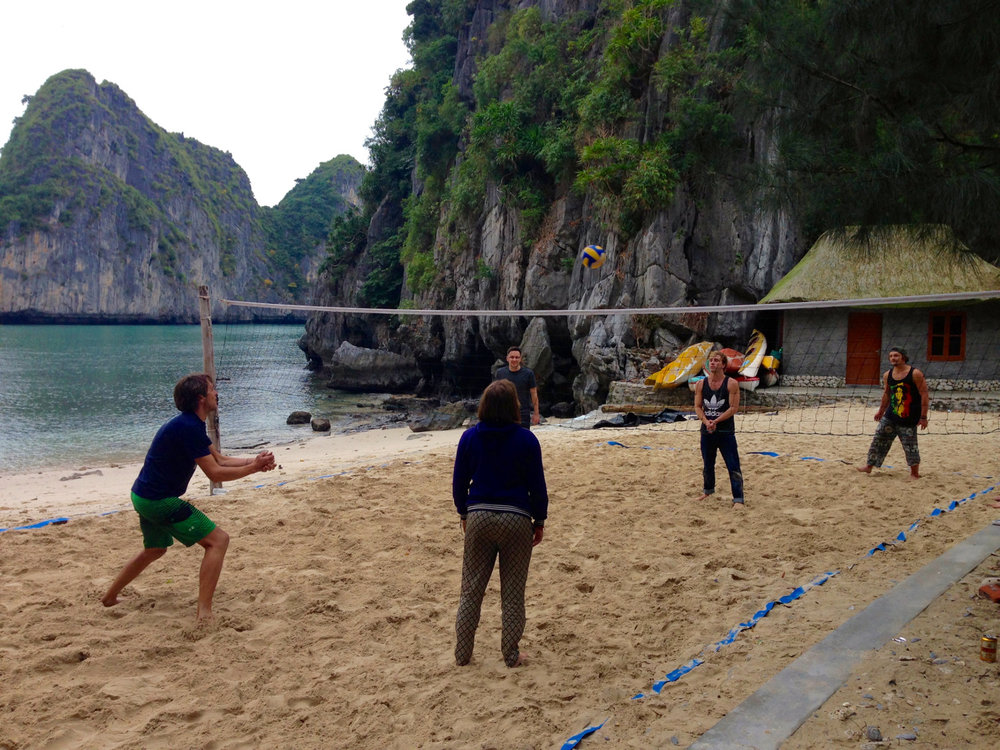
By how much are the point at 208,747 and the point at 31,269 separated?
109m

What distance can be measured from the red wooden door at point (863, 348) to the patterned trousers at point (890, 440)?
407 inches

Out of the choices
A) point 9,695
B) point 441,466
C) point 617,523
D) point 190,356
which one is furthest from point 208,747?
point 190,356

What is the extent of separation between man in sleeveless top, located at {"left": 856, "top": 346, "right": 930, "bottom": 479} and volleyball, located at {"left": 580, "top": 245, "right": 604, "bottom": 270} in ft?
40.5

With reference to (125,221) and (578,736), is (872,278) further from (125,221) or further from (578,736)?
(125,221)

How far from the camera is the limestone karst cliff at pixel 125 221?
94.1m

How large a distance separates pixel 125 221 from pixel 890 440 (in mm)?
113832

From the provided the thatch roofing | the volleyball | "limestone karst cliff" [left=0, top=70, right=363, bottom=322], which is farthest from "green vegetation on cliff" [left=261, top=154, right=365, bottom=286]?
the thatch roofing

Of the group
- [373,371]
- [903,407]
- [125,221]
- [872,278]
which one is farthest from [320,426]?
[125,221]

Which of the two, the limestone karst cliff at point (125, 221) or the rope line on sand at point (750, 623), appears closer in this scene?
the rope line on sand at point (750, 623)

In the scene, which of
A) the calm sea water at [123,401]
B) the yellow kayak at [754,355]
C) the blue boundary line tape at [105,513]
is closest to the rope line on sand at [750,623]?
the blue boundary line tape at [105,513]

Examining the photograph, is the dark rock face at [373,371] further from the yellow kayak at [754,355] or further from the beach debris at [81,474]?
the beach debris at [81,474]

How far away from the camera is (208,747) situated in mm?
2814

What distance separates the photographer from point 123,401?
26.1 metres

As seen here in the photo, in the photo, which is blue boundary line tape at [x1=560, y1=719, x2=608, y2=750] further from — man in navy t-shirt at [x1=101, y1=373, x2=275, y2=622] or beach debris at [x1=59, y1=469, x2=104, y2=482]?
beach debris at [x1=59, y1=469, x2=104, y2=482]
